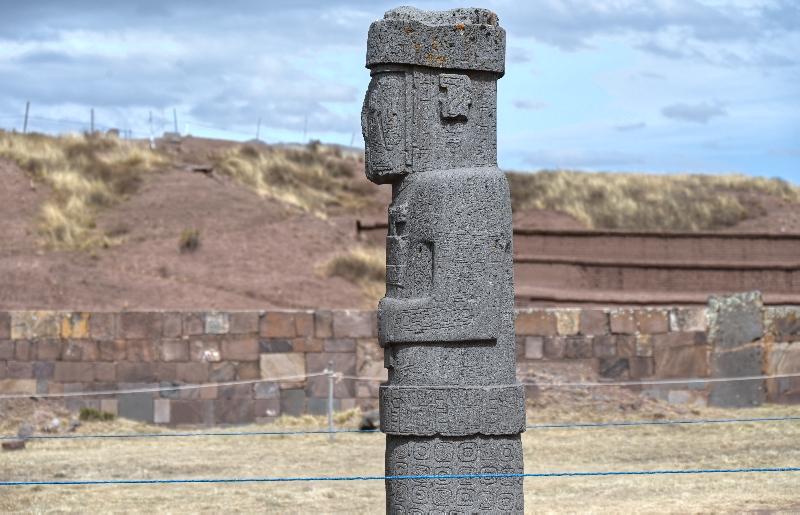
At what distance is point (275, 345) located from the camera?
701 inches

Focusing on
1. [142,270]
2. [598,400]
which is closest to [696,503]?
[598,400]

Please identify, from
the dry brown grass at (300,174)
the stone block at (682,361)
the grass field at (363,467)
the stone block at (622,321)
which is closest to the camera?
the grass field at (363,467)

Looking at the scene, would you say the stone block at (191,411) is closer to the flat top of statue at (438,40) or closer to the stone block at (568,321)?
the stone block at (568,321)

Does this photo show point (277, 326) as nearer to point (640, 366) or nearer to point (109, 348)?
point (109, 348)

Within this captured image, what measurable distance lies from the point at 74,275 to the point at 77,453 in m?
11.7

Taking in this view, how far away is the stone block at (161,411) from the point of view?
17.6 m

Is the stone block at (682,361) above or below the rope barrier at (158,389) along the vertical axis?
above

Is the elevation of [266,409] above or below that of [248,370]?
below

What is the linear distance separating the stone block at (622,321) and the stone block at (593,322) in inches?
3.7

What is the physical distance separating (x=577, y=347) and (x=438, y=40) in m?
11.2

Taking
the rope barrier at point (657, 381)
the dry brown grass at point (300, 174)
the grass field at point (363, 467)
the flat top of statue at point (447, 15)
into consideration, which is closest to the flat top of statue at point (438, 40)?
the flat top of statue at point (447, 15)

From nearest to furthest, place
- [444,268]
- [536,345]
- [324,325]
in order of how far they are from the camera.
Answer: [444,268], [324,325], [536,345]

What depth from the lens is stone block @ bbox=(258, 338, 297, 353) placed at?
699 inches

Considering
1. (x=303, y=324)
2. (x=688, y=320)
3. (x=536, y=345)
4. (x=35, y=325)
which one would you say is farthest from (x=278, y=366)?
(x=688, y=320)
